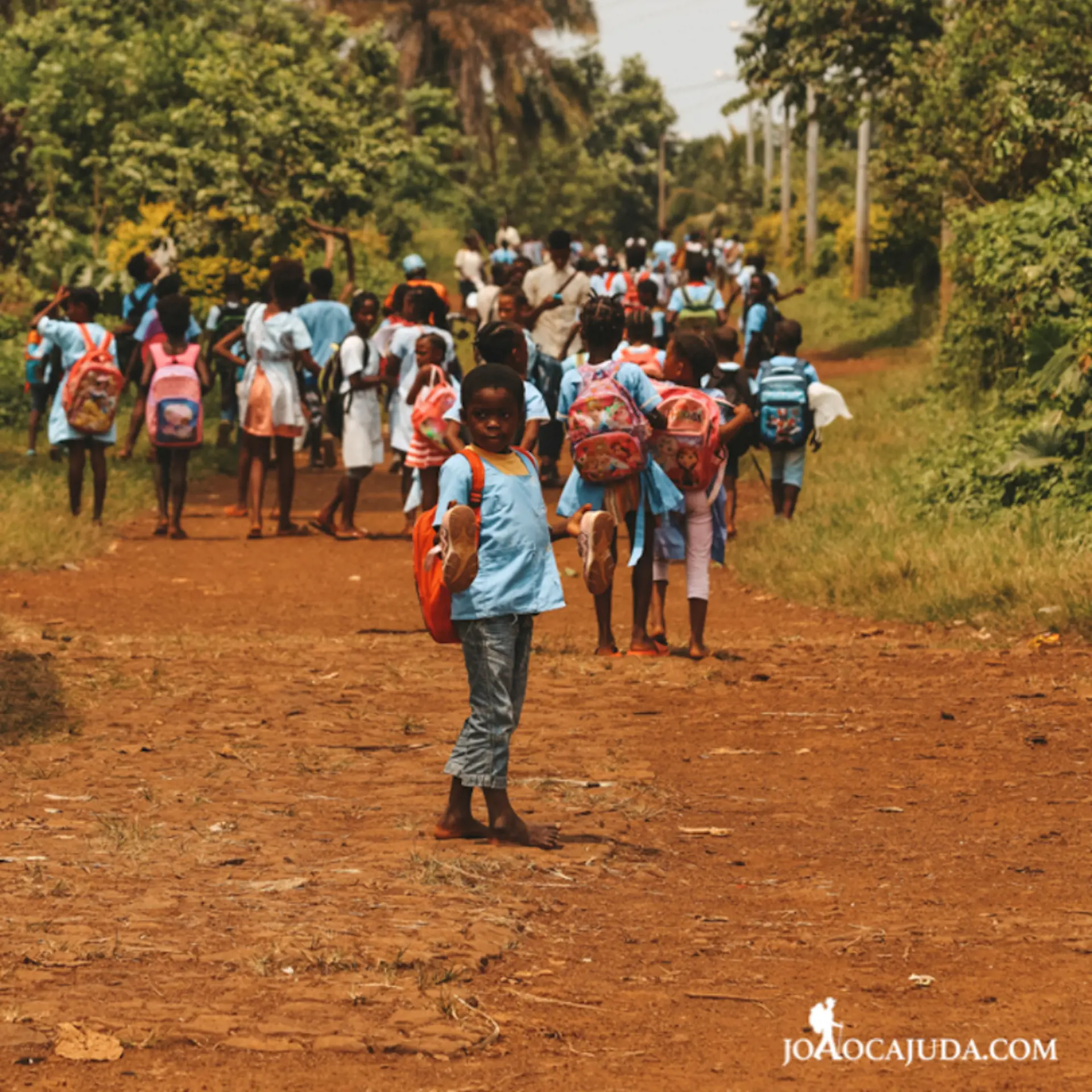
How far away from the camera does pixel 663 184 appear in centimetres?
7394

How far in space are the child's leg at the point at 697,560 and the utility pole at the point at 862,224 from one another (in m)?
25.2

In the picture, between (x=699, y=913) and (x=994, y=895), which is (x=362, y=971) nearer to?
(x=699, y=913)

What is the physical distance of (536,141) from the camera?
174ft

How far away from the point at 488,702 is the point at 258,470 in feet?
27.0

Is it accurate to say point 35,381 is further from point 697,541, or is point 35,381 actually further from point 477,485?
point 477,485

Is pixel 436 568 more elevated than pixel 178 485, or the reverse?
pixel 436 568

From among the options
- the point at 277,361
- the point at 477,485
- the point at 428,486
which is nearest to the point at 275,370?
the point at 277,361

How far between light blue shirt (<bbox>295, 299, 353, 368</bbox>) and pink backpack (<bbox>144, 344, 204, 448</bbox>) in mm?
1642

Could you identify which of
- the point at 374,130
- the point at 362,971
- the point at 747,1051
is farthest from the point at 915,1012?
the point at 374,130

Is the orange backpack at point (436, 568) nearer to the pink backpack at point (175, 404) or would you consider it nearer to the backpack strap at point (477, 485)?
the backpack strap at point (477, 485)

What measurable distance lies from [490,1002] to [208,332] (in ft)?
49.6

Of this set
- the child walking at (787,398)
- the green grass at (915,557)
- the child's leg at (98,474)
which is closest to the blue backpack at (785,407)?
the child walking at (787,398)

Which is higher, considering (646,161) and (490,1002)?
(646,161)

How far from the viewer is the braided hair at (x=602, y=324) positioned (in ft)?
30.1
